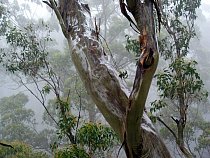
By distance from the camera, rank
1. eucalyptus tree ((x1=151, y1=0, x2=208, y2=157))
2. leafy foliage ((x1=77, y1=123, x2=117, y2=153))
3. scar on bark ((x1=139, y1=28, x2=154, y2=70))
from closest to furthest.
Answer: scar on bark ((x1=139, y1=28, x2=154, y2=70)), eucalyptus tree ((x1=151, y1=0, x2=208, y2=157)), leafy foliage ((x1=77, y1=123, x2=117, y2=153))

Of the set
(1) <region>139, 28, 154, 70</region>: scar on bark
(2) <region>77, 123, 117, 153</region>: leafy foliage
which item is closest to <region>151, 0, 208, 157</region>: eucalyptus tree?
(2) <region>77, 123, 117, 153</region>: leafy foliage

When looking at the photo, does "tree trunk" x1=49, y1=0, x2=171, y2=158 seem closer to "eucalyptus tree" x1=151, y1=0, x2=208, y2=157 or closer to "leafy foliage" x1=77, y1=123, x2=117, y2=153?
"eucalyptus tree" x1=151, y1=0, x2=208, y2=157

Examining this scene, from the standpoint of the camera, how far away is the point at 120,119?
203 cm

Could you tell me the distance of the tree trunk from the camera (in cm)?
162

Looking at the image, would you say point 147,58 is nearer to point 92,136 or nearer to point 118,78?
point 118,78

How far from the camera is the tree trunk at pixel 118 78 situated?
1620 mm

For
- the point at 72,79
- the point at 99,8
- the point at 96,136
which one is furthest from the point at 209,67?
the point at 96,136

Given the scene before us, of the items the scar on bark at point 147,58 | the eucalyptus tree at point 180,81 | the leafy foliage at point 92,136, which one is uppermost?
the eucalyptus tree at point 180,81

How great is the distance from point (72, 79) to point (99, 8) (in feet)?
19.6

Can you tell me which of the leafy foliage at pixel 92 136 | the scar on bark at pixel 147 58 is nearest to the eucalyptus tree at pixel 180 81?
the leafy foliage at pixel 92 136

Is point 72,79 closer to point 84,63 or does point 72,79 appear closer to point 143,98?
point 84,63

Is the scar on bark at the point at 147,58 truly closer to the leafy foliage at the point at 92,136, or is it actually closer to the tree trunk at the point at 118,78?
the tree trunk at the point at 118,78

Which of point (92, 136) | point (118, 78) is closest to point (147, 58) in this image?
point (118, 78)

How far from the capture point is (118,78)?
7.45 ft
